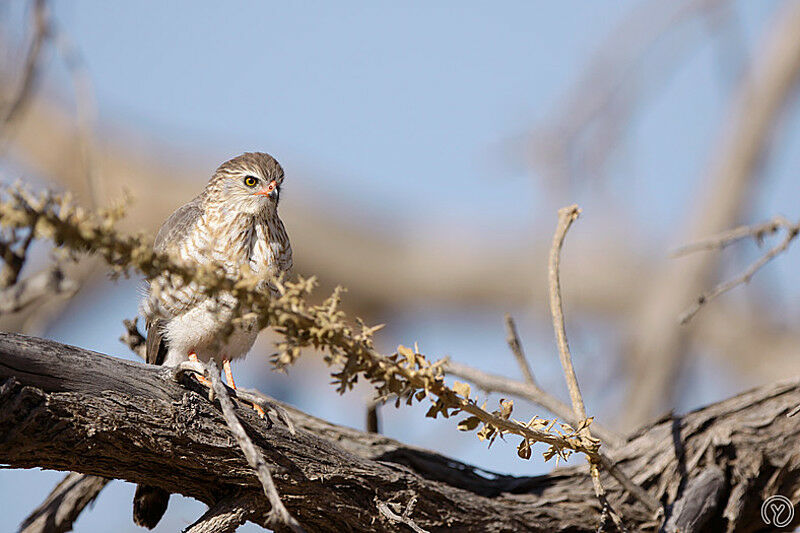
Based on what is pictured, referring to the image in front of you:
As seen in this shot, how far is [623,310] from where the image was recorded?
1066 centimetres

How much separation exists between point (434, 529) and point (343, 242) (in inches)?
274

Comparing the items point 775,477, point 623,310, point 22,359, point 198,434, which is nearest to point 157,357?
point 198,434

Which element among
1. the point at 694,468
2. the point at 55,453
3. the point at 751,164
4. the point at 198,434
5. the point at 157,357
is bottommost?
the point at 55,453

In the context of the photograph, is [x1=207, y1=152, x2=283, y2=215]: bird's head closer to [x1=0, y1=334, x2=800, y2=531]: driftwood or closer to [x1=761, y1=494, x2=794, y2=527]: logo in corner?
[x1=0, y1=334, x2=800, y2=531]: driftwood

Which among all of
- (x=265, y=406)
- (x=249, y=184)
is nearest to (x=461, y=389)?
(x=265, y=406)

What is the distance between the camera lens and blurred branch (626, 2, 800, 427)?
23.7 feet

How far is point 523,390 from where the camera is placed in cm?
392

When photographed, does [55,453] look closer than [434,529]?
Yes

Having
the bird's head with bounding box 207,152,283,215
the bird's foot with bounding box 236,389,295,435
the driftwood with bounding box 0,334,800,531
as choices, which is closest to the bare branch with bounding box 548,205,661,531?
the driftwood with bounding box 0,334,800,531

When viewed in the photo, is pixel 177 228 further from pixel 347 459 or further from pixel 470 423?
pixel 470 423

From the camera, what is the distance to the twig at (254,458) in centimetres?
209

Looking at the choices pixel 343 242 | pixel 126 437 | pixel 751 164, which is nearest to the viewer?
pixel 126 437

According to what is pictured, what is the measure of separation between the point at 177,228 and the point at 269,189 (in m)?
0.44

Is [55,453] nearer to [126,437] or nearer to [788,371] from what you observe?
[126,437]
